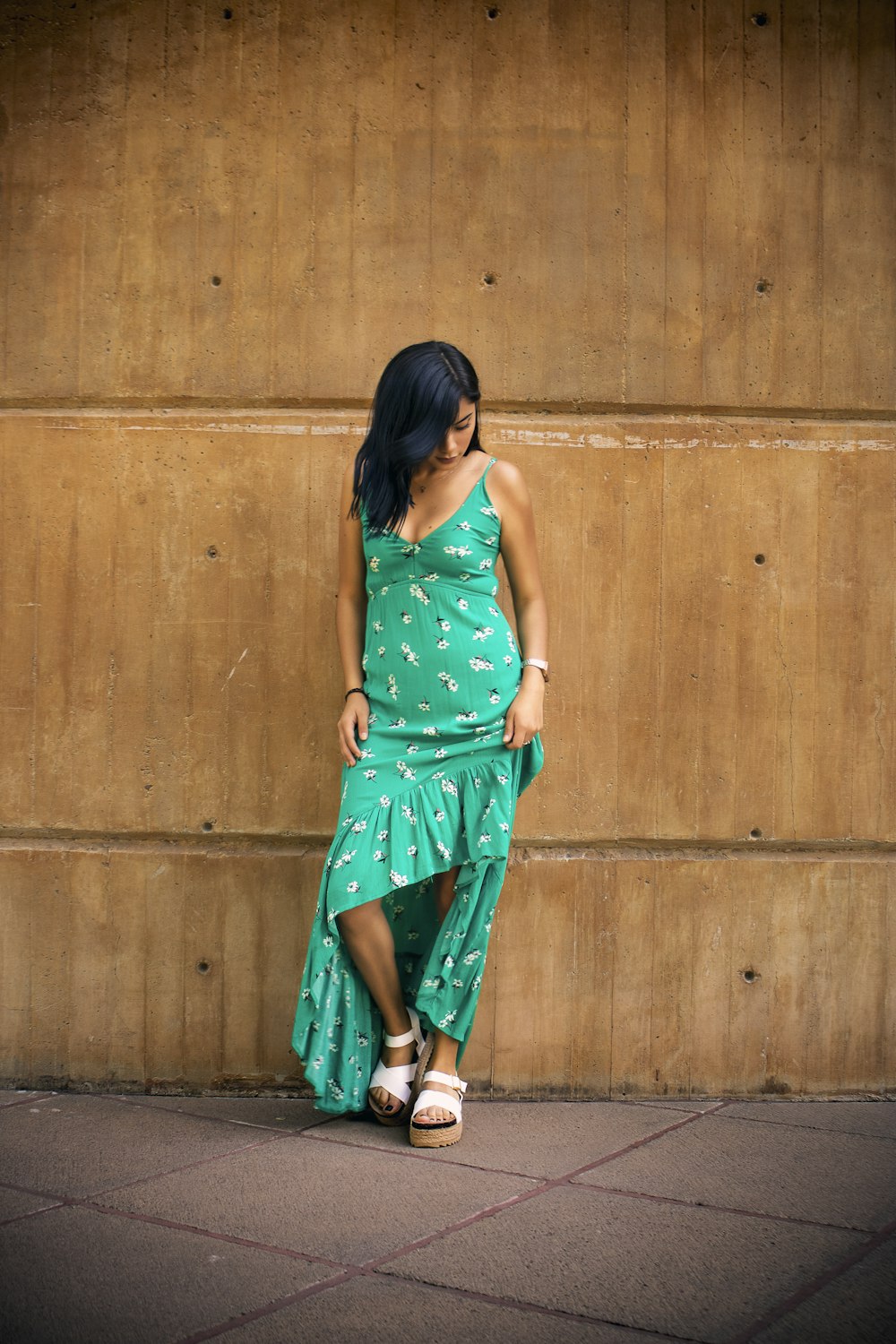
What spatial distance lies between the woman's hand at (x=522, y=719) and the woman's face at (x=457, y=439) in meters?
0.66

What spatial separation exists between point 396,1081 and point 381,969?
33cm

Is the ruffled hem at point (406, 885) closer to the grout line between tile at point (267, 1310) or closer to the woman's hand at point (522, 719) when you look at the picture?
the woman's hand at point (522, 719)

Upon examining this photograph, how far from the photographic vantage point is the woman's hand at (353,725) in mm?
3402

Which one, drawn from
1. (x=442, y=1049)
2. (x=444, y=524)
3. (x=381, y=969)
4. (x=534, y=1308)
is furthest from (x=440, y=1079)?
(x=444, y=524)

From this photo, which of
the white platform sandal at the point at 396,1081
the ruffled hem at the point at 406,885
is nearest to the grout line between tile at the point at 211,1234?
the ruffled hem at the point at 406,885

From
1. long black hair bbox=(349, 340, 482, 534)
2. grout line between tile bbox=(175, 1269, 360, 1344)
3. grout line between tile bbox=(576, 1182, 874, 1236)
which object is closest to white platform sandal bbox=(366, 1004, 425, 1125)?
grout line between tile bbox=(576, 1182, 874, 1236)

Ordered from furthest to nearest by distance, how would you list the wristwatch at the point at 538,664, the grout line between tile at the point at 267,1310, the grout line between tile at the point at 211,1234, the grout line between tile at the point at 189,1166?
the wristwatch at the point at 538,664 → the grout line between tile at the point at 189,1166 → the grout line between tile at the point at 211,1234 → the grout line between tile at the point at 267,1310

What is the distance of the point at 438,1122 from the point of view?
322 cm

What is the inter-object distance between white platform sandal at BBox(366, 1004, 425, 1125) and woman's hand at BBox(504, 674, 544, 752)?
87 centimetres

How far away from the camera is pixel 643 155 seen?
3.88m

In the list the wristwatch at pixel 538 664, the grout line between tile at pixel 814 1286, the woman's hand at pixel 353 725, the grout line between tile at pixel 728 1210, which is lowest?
the grout line between tile at pixel 728 1210

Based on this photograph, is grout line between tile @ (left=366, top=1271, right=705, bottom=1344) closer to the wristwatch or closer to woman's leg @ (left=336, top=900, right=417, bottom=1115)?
woman's leg @ (left=336, top=900, right=417, bottom=1115)

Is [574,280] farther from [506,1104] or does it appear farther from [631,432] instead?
[506,1104]

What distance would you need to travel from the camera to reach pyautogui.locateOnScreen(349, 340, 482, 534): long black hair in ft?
10.7
